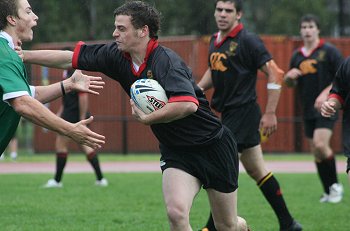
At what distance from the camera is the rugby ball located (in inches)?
214

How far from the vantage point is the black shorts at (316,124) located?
9.95 metres

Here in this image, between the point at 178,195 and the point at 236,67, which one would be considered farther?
the point at 236,67

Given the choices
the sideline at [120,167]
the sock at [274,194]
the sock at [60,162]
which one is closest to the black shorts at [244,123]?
the sock at [274,194]

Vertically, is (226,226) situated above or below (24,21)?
below

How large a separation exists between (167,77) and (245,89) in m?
2.45

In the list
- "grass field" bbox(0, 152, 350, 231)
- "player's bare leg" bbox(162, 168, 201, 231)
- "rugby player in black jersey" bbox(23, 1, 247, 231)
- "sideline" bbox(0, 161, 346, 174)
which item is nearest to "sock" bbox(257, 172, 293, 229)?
"grass field" bbox(0, 152, 350, 231)

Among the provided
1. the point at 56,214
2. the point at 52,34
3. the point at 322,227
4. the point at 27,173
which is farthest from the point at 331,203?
the point at 52,34

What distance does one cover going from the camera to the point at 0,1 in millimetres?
5250

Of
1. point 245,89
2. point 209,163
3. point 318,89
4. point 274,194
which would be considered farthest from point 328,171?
point 209,163

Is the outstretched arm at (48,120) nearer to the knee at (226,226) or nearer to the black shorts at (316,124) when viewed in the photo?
the knee at (226,226)

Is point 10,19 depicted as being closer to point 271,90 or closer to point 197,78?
point 271,90

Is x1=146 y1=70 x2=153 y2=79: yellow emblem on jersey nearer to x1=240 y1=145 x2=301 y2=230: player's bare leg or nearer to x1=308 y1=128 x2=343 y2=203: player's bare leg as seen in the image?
x1=240 y1=145 x2=301 y2=230: player's bare leg

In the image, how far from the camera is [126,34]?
566 cm

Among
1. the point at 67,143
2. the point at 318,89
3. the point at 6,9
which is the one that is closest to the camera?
the point at 6,9
